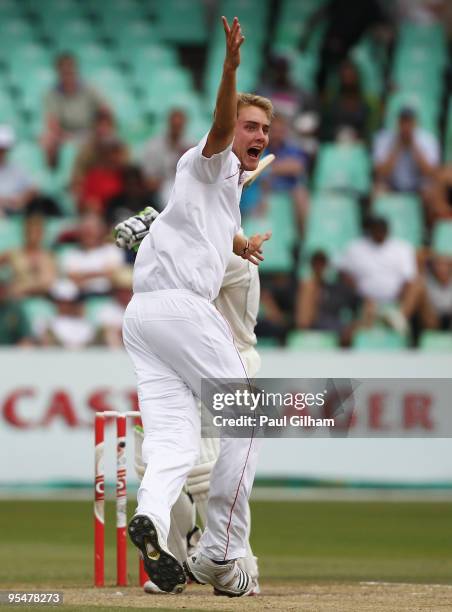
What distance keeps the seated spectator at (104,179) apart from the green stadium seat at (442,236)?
3.66m

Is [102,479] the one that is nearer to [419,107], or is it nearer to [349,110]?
[349,110]

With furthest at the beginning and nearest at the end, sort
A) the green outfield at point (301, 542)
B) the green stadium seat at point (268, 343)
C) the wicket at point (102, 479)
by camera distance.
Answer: the green stadium seat at point (268, 343), the green outfield at point (301, 542), the wicket at point (102, 479)

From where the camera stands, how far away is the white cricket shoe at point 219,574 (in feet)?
19.9

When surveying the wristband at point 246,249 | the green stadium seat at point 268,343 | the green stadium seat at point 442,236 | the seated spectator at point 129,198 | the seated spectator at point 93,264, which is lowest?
the green stadium seat at point 268,343

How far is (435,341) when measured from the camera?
14.9m

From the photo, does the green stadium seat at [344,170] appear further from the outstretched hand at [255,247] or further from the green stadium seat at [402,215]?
the outstretched hand at [255,247]

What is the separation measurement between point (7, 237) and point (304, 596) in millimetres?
9281

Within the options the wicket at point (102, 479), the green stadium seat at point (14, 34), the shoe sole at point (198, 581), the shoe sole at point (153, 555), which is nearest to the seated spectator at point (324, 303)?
the green stadium seat at point (14, 34)

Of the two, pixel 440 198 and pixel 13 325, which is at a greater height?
pixel 440 198

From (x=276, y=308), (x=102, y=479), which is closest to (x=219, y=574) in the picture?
(x=102, y=479)

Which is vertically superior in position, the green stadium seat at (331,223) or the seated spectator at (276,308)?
the green stadium seat at (331,223)

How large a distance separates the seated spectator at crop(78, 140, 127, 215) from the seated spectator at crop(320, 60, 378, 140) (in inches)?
98.6

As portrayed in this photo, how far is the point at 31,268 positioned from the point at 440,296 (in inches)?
174

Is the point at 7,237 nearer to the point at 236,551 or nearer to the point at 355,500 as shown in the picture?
the point at 355,500
